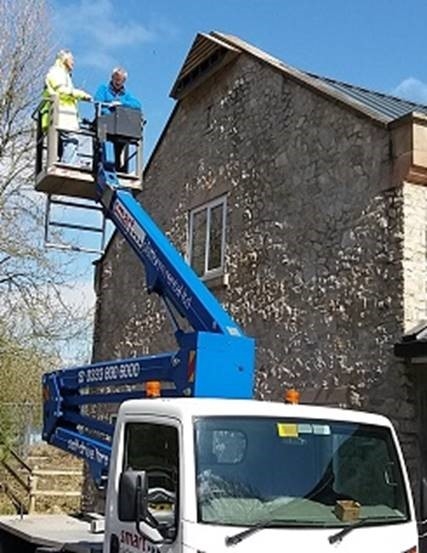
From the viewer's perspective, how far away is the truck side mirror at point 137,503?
15.2 feet

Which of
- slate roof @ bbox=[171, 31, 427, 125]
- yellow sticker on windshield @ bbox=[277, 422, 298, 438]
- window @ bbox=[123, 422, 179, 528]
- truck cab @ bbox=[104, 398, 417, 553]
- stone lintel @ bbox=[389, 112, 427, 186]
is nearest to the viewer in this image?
truck cab @ bbox=[104, 398, 417, 553]

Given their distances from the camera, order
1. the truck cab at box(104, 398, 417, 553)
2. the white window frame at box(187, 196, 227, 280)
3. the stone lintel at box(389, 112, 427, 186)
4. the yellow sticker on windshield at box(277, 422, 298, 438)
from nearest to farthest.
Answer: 1. the truck cab at box(104, 398, 417, 553)
2. the yellow sticker on windshield at box(277, 422, 298, 438)
3. the stone lintel at box(389, 112, 427, 186)
4. the white window frame at box(187, 196, 227, 280)

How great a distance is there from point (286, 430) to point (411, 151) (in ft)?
17.9

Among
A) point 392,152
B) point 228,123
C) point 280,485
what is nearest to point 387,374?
point 392,152

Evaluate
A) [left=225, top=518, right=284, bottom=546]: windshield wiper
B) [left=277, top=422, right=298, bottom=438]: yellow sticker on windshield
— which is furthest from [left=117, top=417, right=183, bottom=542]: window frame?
[left=277, top=422, right=298, bottom=438]: yellow sticker on windshield

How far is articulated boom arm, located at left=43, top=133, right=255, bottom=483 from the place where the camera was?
249 inches

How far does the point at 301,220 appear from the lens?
11609 millimetres

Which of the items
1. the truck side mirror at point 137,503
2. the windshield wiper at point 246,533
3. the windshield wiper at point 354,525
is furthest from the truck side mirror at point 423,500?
the truck side mirror at point 137,503

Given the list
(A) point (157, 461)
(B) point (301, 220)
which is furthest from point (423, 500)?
(A) point (157, 461)

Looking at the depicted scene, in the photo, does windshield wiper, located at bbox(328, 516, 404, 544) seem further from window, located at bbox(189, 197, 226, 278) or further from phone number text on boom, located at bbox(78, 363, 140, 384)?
window, located at bbox(189, 197, 226, 278)

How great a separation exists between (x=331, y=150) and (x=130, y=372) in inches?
200

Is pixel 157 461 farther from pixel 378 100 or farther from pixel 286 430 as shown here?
pixel 378 100

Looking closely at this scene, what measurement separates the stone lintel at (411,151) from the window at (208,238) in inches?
174

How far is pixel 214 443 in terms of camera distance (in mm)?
4809
